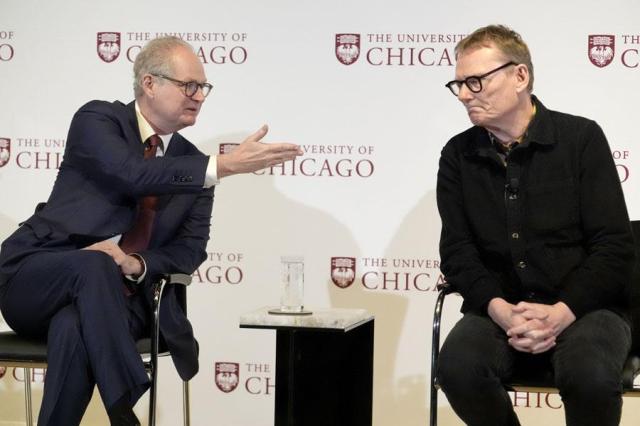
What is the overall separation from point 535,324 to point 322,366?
106 cm

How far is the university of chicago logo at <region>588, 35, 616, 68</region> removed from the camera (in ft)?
15.4

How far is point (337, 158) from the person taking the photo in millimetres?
4879

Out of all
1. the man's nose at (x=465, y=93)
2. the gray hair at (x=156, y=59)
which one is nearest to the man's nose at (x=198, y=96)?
the gray hair at (x=156, y=59)

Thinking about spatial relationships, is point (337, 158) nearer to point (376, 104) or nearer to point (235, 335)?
point (376, 104)

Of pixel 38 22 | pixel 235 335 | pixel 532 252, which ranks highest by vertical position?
pixel 38 22

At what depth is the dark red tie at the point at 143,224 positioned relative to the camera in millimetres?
3881

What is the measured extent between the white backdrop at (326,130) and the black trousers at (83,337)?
1570mm

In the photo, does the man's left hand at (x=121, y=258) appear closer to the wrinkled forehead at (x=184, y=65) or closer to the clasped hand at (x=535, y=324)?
the wrinkled forehead at (x=184, y=65)

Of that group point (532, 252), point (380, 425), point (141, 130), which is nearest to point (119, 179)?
point (141, 130)

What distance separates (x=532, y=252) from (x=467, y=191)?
31cm

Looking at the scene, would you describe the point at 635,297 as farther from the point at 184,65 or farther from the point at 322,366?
the point at 184,65

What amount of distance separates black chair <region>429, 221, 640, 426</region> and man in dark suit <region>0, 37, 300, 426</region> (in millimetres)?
840

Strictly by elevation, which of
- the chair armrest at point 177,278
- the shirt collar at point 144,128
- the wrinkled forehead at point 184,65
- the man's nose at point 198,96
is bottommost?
the chair armrest at point 177,278

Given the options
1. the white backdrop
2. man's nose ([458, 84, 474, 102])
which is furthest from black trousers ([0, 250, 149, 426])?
the white backdrop
